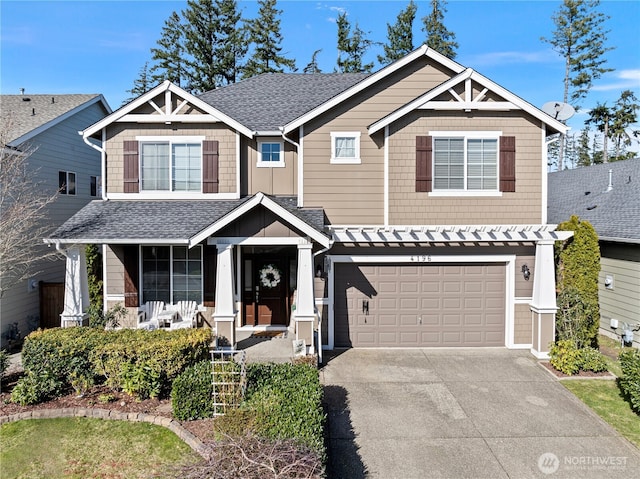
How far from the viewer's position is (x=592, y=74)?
93.2 feet

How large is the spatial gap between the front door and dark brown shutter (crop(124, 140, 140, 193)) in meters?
3.77

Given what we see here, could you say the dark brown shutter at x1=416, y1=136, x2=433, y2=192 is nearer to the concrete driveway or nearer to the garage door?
the garage door

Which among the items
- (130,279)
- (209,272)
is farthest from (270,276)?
(130,279)

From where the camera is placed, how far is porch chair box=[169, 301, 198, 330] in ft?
37.2

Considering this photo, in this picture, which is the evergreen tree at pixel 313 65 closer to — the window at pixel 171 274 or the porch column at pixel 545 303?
the window at pixel 171 274

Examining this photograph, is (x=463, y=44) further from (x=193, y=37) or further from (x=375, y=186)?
(x=375, y=186)

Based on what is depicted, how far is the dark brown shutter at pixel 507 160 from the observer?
11.0 metres

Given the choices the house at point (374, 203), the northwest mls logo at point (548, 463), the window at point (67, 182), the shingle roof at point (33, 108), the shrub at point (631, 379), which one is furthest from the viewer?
the window at point (67, 182)

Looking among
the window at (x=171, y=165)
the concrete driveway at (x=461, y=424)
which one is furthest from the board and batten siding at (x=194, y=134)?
the concrete driveway at (x=461, y=424)

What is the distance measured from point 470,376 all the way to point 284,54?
83.3 ft

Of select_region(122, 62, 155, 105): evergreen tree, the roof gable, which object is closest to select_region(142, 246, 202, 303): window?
the roof gable

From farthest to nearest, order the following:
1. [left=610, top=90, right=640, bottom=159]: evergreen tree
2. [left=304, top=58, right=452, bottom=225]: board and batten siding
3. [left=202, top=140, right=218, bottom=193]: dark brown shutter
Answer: [left=610, top=90, right=640, bottom=159]: evergreen tree
[left=202, top=140, right=218, bottom=193]: dark brown shutter
[left=304, top=58, right=452, bottom=225]: board and batten siding

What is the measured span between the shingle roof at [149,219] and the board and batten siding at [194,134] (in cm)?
78

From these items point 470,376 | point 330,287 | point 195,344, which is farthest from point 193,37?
point 470,376
